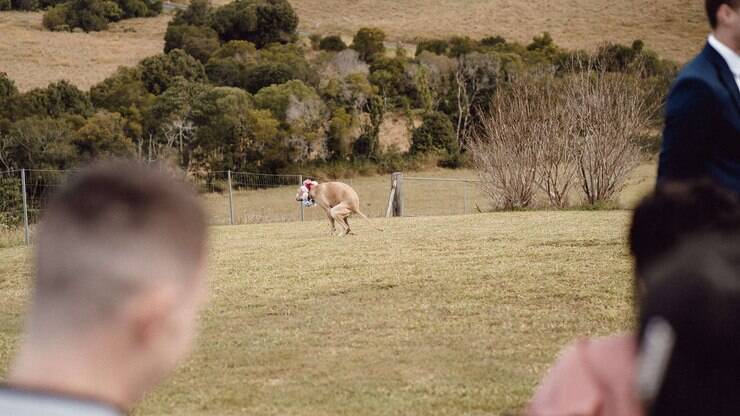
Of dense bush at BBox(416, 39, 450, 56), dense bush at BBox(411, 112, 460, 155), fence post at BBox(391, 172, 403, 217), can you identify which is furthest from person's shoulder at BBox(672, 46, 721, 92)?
dense bush at BBox(416, 39, 450, 56)

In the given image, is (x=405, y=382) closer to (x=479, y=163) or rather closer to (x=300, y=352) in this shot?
(x=300, y=352)

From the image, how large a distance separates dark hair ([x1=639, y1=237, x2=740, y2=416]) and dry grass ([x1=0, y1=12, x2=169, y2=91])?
43.0 m

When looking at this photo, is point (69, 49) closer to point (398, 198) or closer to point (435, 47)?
point (435, 47)

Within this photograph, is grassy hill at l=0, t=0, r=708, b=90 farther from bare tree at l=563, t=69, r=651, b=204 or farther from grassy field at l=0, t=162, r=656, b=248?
bare tree at l=563, t=69, r=651, b=204

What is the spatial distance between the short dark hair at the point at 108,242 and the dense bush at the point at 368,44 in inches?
1819

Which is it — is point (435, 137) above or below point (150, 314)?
below

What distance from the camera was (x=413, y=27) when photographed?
64.2 meters

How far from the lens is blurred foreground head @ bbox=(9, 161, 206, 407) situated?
4.49 feet

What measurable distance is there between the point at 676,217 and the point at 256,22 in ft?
164

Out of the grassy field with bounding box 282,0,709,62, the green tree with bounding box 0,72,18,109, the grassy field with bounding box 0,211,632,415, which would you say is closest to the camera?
the grassy field with bounding box 0,211,632,415

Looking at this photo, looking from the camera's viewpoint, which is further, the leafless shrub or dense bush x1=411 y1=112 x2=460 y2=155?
dense bush x1=411 y1=112 x2=460 y2=155

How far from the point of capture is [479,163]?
22500 mm

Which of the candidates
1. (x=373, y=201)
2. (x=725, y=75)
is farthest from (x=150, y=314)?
(x=373, y=201)

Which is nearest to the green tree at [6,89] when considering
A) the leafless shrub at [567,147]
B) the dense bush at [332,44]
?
the dense bush at [332,44]
